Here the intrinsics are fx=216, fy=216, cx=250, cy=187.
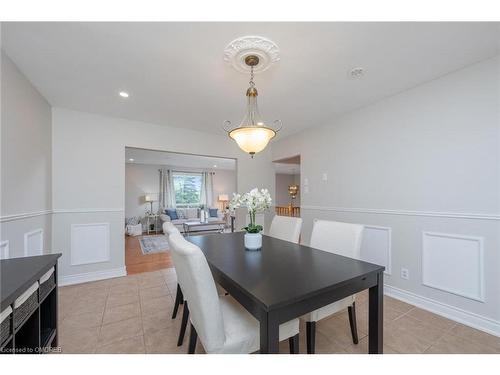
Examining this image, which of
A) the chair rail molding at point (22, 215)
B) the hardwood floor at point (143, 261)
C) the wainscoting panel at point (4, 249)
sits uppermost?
the chair rail molding at point (22, 215)

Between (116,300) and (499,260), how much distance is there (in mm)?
3598

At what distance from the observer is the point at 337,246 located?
185cm

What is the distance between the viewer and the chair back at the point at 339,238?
1725 mm

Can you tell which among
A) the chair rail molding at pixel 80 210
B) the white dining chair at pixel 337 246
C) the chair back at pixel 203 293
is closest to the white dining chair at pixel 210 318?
the chair back at pixel 203 293

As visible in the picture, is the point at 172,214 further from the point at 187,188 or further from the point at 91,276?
the point at 91,276

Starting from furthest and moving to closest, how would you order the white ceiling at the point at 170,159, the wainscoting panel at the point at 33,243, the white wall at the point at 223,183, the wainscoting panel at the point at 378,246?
the white wall at the point at 223,183, the white ceiling at the point at 170,159, the wainscoting panel at the point at 378,246, the wainscoting panel at the point at 33,243

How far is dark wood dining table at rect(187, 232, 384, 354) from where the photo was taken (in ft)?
3.07

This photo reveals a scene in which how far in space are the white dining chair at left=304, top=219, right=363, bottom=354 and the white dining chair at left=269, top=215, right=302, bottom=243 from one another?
21 cm

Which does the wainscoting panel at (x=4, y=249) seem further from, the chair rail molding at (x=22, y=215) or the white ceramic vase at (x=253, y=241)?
the white ceramic vase at (x=253, y=241)

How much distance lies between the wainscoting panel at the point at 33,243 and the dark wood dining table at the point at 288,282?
1.85 metres

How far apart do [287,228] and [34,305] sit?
197 cm

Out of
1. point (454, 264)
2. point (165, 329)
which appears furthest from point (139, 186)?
point (454, 264)

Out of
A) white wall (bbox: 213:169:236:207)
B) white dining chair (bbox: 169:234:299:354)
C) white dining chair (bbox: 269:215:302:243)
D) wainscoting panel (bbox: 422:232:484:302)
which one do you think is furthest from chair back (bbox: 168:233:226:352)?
white wall (bbox: 213:169:236:207)
